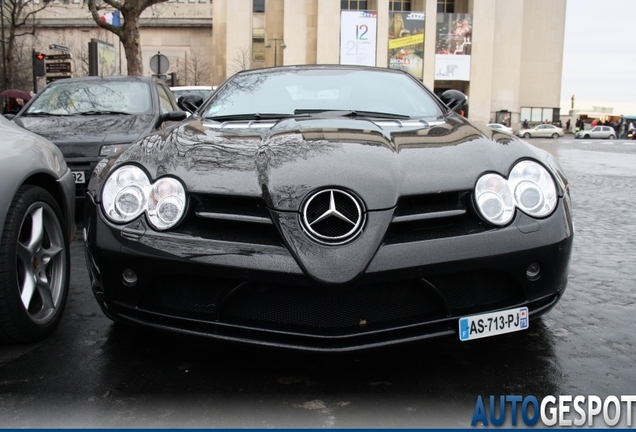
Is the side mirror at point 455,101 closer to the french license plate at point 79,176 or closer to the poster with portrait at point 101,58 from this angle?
the french license plate at point 79,176

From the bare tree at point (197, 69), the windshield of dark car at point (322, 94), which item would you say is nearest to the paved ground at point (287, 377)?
the windshield of dark car at point (322, 94)

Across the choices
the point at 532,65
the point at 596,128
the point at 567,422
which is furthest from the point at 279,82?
the point at 532,65

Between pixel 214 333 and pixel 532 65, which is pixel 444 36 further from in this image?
pixel 214 333

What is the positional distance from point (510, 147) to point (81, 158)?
4730mm

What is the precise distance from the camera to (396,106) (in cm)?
394

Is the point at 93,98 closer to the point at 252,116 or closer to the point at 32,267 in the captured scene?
the point at 252,116

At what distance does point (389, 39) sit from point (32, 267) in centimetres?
5555

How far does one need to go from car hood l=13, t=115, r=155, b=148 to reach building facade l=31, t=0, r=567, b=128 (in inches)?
1808

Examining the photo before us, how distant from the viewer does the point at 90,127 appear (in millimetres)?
6824

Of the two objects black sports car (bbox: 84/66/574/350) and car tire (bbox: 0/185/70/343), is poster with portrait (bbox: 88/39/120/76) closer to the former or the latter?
car tire (bbox: 0/185/70/343)

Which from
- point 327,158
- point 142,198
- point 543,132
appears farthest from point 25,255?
point 543,132

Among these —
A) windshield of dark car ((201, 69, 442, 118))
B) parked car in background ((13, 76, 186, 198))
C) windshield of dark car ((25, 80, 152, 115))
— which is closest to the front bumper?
windshield of dark car ((201, 69, 442, 118))

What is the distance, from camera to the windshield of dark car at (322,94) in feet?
12.7

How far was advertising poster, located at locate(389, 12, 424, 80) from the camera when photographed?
55.9 metres
